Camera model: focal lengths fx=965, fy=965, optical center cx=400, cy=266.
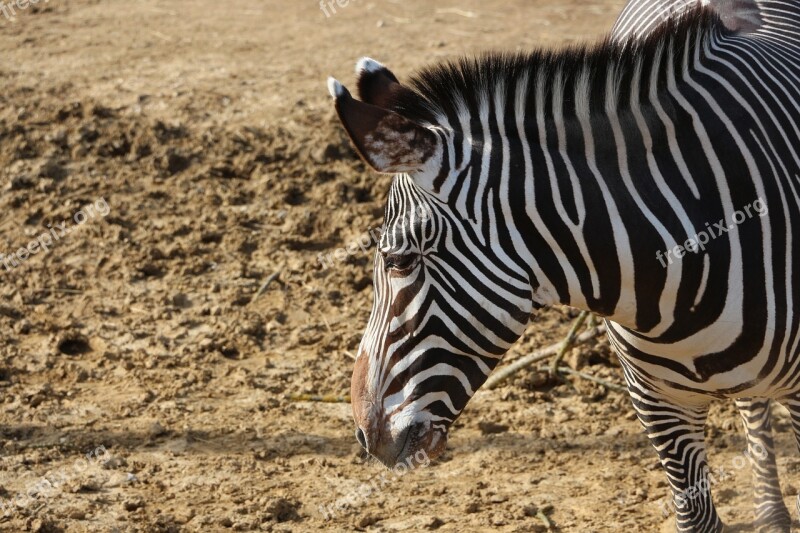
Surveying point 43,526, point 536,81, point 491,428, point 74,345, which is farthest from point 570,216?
point 74,345

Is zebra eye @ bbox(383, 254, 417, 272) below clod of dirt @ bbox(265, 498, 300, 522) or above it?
above

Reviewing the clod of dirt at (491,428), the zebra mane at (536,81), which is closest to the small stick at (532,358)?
the clod of dirt at (491,428)

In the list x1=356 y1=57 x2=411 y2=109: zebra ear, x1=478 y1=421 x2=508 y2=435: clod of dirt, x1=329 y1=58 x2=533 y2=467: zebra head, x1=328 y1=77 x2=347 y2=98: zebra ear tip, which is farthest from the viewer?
x1=478 y1=421 x2=508 y2=435: clod of dirt

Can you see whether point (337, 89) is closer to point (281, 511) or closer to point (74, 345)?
point (281, 511)

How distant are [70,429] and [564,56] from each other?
11.9ft

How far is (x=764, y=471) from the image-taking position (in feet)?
16.0

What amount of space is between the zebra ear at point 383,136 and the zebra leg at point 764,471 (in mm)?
2671

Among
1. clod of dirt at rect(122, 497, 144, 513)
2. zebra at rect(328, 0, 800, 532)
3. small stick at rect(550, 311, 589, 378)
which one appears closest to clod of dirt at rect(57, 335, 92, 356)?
clod of dirt at rect(122, 497, 144, 513)

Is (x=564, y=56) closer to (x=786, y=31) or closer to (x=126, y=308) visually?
(x=786, y=31)

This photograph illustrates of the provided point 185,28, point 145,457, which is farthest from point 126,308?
point 185,28

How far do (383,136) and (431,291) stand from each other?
526 mm

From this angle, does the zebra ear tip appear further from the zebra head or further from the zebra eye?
the zebra eye

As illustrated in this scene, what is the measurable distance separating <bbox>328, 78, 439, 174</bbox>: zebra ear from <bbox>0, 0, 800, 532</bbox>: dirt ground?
2.37 metres

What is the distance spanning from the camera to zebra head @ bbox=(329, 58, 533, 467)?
303cm
